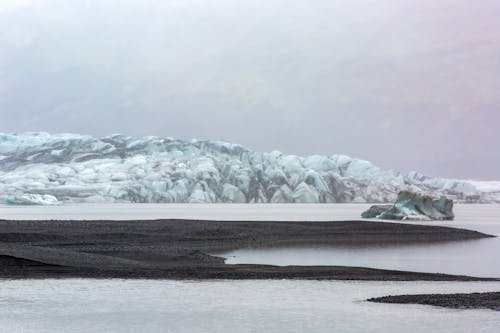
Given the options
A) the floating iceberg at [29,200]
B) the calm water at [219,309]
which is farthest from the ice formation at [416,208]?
the floating iceberg at [29,200]

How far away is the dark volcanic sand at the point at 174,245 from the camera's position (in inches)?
1247

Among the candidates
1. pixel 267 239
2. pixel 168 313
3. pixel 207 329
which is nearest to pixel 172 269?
pixel 168 313

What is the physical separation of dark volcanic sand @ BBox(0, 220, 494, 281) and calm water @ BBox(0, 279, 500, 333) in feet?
10.7

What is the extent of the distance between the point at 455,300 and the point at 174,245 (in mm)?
31693

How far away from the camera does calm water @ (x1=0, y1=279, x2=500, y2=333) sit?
19188 mm

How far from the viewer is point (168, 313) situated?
2133 centimetres

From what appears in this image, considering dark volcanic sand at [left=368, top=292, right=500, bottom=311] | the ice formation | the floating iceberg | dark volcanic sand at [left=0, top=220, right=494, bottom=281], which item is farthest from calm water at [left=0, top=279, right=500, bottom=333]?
the floating iceberg

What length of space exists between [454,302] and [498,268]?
54.5 ft

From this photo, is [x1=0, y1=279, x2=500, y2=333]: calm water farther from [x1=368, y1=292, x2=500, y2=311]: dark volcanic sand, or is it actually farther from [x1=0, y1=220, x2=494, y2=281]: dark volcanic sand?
[x1=0, y1=220, x2=494, y2=281]: dark volcanic sand

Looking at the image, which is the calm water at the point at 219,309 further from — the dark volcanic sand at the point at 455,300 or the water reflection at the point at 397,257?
the water reflection at the point at 397,257

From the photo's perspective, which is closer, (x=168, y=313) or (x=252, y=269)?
(x=168, y=313)

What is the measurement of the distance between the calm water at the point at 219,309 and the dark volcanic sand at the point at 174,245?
3.27 m

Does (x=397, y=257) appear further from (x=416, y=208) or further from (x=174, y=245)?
(x=416, y=208)

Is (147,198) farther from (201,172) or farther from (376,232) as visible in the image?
(376,232)
